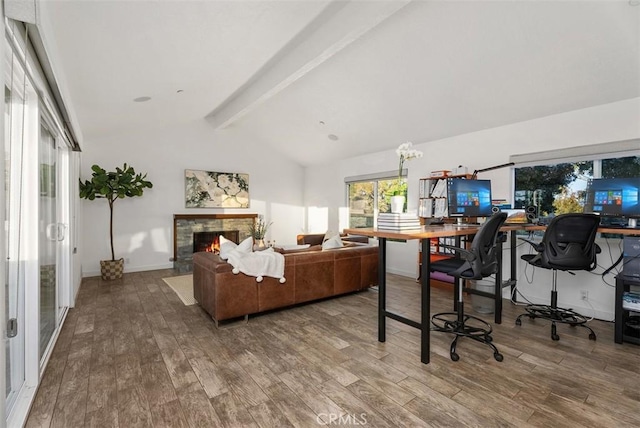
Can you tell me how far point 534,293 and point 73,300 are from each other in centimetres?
566

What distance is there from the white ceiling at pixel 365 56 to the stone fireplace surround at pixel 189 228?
2.19 metres

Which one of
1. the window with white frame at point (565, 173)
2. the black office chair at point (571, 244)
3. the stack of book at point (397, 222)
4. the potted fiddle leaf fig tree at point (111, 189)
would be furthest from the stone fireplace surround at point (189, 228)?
the black office chair at point (571, 244)

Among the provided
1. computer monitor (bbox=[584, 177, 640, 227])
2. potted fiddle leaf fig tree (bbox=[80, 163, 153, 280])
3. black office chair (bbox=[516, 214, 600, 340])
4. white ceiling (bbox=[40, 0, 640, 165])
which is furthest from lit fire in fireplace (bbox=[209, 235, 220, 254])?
computer monitor (bbox=[584, 177, 640, 227])

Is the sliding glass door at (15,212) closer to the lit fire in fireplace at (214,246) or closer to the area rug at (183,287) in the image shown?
the area rug at (183,287)

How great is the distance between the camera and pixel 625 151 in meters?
3.20

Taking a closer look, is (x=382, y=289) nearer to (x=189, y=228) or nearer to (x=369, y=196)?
(x=369, y=196)

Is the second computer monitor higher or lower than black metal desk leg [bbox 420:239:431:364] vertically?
higher

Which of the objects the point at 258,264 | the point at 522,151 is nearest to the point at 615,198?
the point at 522,151

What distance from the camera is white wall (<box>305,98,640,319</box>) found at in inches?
129

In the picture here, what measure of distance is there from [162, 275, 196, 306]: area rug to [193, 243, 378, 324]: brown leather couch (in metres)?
0.34

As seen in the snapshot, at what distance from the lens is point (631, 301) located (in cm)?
274

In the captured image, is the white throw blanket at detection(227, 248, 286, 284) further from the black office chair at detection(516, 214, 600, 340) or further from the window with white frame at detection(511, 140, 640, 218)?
the window with white frame at detection(511, 140, 640, 218)

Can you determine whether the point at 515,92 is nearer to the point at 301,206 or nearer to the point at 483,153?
the point at 483,153

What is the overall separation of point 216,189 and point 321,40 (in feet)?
14.5
